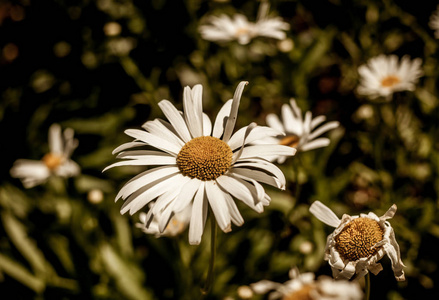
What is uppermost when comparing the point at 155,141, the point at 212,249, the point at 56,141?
the point at 155,141

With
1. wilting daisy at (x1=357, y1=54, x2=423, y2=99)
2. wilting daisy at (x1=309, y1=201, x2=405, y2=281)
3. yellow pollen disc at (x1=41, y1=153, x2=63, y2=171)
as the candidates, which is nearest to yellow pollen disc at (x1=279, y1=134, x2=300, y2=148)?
wilting daisy at (x1=309, y1=201, x2=405, y2=281)

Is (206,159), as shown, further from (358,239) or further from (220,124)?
(358,239)

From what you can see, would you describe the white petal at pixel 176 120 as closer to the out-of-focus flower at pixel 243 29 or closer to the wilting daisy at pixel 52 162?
the out-of-focus flower at pixel 243 29

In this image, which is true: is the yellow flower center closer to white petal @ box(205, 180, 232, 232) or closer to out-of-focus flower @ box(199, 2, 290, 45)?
white petal @ box(205, 180, 232, 232)

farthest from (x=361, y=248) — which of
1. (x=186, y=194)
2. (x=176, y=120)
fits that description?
(x=176, y=120)

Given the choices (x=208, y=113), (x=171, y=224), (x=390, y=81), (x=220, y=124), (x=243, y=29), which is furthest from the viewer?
(x=208, y=113)

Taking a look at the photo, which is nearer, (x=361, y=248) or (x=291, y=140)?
(x=361, y=248)
